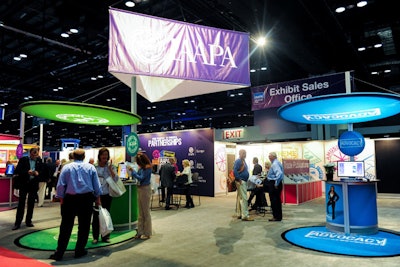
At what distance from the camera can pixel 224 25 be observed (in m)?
8.08

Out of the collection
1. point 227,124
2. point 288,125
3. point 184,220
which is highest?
point 227,124

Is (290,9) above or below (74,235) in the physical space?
above

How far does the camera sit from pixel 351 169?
5.06 meters

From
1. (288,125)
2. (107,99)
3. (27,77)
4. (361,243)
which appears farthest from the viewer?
(107,99)

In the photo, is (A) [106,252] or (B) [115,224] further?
(B) [115,224]

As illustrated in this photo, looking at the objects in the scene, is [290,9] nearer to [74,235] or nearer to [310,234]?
[310,234]

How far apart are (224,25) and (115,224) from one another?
18.8 feet

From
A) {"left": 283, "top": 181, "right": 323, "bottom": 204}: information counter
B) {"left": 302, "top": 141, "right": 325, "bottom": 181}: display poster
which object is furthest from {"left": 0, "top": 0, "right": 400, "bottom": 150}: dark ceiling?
{"left": 283, "top": 181, "right": 323, "bottom": 204}: information counter

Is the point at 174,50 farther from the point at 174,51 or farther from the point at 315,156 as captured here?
the point at 315,156

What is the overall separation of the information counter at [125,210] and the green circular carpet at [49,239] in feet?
0.45

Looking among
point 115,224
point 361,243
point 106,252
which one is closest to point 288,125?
point 361,243

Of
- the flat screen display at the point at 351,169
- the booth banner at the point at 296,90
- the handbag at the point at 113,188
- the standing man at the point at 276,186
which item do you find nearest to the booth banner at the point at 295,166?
the booth banner at the point at 296,90

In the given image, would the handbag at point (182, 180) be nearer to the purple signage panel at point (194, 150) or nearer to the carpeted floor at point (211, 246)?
the carpeted floor at point (211, 246)

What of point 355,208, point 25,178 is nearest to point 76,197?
point 25,178
